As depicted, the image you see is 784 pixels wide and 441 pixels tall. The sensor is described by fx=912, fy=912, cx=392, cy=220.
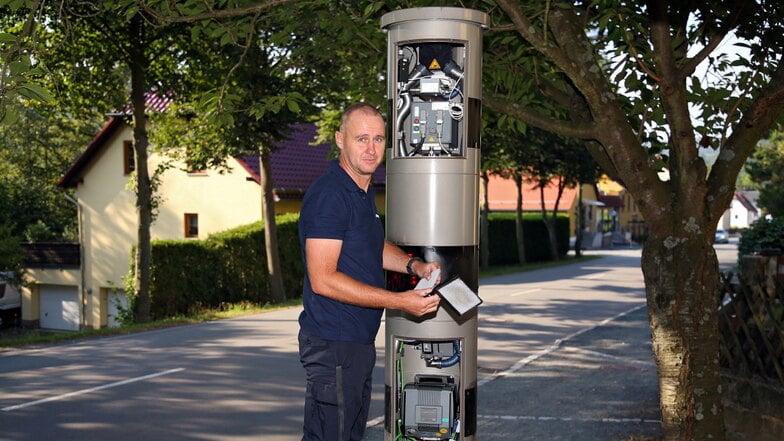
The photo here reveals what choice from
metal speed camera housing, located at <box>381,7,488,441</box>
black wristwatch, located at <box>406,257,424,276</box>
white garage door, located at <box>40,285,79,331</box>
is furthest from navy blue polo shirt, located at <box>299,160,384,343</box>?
white garage door, located at <box>40,285,79,331</box>

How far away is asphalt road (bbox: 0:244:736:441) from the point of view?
29.2 feet

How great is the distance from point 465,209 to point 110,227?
37204 millimetres

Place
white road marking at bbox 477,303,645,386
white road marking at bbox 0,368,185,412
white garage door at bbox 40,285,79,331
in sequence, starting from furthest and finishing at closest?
white garage door at bbox 40,285,79,331 < white road marking at bbox 477,303,645,386 < white road marking at bbox 0,368,185,412

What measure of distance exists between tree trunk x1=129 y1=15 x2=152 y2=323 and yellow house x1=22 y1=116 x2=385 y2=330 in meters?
13.1

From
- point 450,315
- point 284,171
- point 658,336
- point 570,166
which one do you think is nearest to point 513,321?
point 658,336

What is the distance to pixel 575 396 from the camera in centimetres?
1045

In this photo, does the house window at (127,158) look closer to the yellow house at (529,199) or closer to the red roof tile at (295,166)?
the red roof tile at (295,166)

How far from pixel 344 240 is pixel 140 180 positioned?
17.9 m

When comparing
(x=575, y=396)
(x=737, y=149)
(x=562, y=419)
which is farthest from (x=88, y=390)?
(x=737, y=149)

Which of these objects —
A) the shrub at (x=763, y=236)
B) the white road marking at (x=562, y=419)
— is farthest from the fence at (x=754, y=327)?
the shrub at (x=763, y=236)

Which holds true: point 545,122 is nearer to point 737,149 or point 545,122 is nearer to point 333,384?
point 737,149

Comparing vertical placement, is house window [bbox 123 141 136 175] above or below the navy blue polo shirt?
above

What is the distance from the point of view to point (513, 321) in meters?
18.2

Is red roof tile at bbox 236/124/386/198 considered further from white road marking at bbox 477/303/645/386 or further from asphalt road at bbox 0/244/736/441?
white road marking at bbox 477/303/645/386
